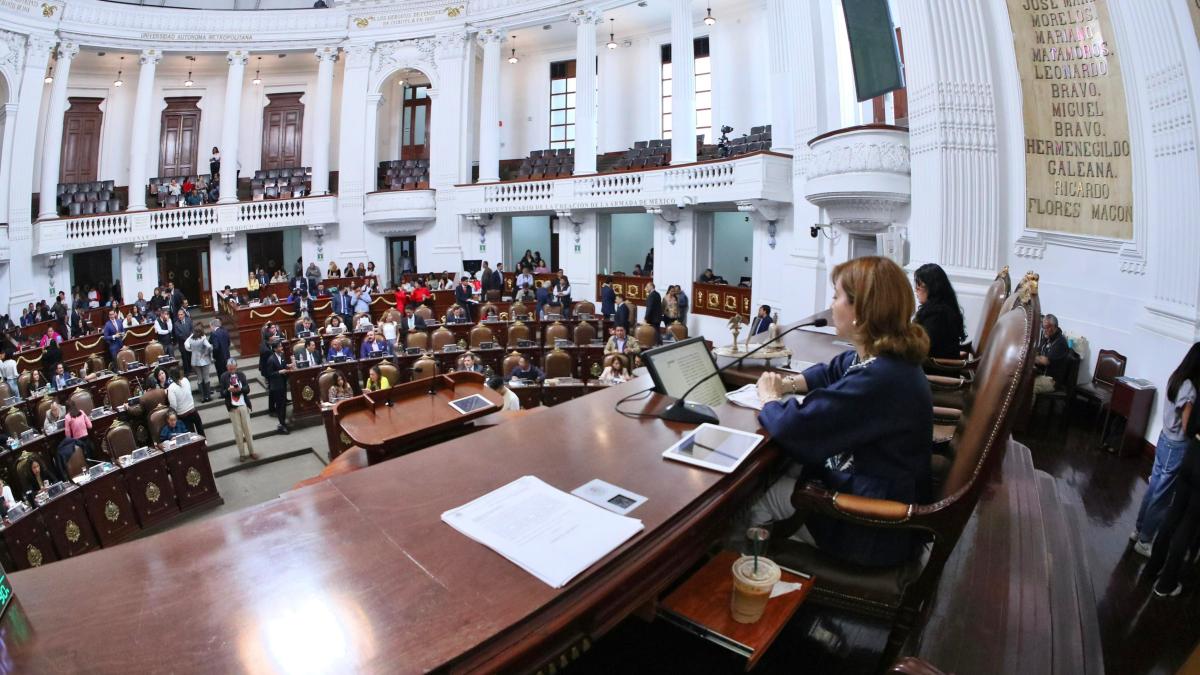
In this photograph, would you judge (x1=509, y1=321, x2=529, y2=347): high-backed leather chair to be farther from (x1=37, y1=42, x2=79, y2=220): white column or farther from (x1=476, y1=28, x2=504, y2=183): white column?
(x1=37, y1=42, x2=79, y2=220): white column

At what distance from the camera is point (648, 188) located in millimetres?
15562

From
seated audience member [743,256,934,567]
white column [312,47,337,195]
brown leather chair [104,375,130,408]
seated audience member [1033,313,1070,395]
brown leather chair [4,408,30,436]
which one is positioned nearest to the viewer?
seated audience member [743,256,934,567]

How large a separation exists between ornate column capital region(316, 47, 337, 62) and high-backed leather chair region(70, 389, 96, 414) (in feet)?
48.3

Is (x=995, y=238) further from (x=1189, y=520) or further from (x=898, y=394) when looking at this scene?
(x=898, y=394)

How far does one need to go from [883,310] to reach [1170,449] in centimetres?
338

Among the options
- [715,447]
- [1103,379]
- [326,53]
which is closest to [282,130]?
[326,53]

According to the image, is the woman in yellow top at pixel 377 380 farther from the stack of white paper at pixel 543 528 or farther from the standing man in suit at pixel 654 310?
the stack of white paper at pixel 543 528

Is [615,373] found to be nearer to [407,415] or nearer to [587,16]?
[407,415]

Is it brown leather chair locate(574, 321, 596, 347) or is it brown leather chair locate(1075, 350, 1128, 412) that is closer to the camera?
brown leather chair locate(1075, 350, 1128, 412)

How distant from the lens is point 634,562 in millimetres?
1427

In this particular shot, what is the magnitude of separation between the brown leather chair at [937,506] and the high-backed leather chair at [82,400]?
10176 mm

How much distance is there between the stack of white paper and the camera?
4.49 feet

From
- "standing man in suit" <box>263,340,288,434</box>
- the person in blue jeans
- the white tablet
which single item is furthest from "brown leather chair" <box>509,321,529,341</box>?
the white tablet

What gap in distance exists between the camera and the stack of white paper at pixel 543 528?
53.9 inches
